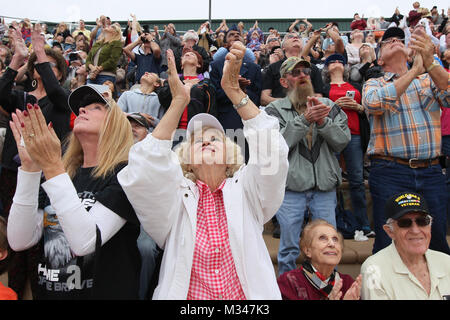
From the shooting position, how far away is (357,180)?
449 cm

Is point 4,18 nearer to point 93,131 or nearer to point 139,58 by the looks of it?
point 139,58

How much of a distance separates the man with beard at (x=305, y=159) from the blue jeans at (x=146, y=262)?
4.01 feet

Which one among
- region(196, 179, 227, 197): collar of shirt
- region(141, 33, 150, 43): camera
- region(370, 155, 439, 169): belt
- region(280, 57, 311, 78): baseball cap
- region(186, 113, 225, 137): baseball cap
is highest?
region(141, 33, 150, 43): camera

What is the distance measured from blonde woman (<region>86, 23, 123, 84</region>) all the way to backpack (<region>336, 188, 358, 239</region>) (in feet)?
13.8

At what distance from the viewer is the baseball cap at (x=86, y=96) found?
7.82 feet

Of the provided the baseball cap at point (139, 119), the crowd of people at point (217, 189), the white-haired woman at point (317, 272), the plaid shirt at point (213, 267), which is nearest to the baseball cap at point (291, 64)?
the crowd of people at point (217, 189)

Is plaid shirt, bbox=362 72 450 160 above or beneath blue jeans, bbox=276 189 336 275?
above

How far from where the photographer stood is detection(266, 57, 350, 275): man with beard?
3.40 meters

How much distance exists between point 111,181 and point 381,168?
2256mm

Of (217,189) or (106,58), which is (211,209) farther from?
(106,58)

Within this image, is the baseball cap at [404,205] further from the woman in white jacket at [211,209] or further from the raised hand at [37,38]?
the raised hand at [37,38]

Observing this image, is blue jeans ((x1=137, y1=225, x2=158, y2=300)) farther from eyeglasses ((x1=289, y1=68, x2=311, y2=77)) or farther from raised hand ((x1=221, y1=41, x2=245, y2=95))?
eyeglasses ((x1=289, y1=68, x2=311, y2=77))

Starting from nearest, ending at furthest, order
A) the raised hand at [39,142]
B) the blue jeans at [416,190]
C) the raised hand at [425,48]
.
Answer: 1. the raised hand at [39,142]
2. the raised hand at [425,48]
3. the blue jeans at [416,190]

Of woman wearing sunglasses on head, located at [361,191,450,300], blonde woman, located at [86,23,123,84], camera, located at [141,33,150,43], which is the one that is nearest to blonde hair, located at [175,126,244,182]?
woman wearing sunglasses on head, located at [361,191,450,300]
